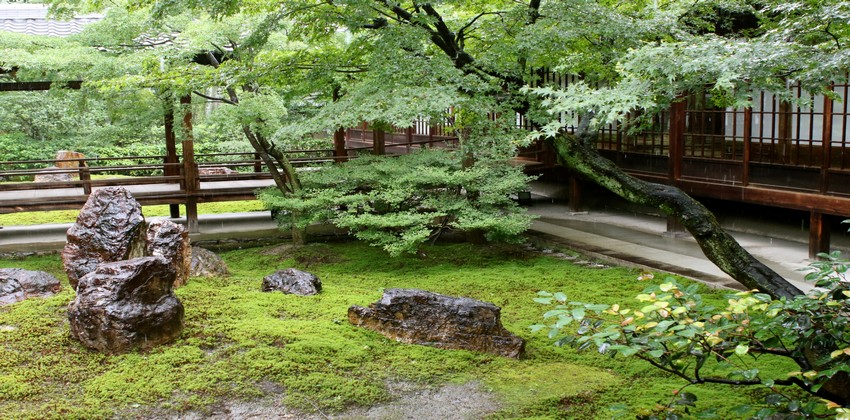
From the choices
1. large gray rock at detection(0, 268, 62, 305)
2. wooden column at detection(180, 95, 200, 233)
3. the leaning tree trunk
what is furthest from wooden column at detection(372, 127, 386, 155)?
the leaning tree trunk

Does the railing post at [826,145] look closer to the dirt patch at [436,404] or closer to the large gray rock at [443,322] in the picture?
the large gray rock at [443,322]

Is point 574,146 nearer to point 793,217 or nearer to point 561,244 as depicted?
point 561,244

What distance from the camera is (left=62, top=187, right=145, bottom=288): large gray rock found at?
29.0ft

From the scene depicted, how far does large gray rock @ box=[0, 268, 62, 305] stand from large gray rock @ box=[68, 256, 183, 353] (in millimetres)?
2140

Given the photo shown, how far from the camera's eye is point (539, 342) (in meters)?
7.65

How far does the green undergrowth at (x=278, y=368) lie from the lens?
5961mm

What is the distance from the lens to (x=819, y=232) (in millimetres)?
10695

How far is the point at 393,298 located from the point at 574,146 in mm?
2230

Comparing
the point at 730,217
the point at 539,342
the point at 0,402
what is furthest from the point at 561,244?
the point at 0,402

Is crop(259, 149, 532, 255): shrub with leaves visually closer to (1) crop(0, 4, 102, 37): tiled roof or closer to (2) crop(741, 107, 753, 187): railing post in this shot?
(2) crop(741, 107, 753, 187): railing post

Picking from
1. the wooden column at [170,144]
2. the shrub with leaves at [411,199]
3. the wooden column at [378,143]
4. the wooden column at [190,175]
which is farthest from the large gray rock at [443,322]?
the wooden column at [378,143]

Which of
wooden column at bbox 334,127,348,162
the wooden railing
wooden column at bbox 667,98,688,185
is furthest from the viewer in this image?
wooden column at bbox 334,127,348,162

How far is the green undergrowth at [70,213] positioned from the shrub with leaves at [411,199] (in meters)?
4.42

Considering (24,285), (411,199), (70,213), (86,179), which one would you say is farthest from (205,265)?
(70,213)
